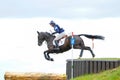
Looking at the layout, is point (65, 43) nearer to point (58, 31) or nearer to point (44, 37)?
point (44, 37)

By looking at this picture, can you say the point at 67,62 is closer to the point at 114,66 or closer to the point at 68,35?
the point at 68,35

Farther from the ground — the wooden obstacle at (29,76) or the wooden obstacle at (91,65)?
the wooden obstacle at (29,76)

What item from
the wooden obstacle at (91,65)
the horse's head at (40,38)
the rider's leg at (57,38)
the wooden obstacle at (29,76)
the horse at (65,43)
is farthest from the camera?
the horse at (65,43)

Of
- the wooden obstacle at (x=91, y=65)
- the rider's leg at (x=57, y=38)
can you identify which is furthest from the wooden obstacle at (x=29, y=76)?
the rider's leg at (x=57, y=38)

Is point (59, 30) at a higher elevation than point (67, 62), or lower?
higher

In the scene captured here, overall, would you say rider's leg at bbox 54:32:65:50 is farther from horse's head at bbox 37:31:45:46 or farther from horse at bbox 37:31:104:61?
horse's head at bbox 37:31:45:46

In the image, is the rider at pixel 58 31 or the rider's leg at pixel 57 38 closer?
the rider at pixel 58 31

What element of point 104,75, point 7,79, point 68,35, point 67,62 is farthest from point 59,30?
point 7,79

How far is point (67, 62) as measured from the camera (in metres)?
27.5

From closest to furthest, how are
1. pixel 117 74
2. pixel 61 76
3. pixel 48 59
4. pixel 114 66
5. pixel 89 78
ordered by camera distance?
pixel 61 76 → pixel 117 74 → pixel 89 78 → pixel 114 66 → pixel 48 59

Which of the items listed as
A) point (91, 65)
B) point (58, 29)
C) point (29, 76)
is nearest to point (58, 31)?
point (58, 29)

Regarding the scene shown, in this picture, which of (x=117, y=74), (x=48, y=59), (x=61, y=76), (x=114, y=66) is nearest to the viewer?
(x=61, y=76)

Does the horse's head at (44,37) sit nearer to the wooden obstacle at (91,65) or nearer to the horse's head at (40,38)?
the horse's head at (40,38)

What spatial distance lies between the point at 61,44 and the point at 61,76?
1417cm
